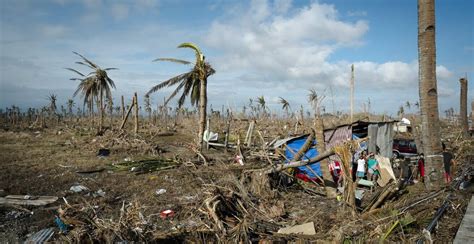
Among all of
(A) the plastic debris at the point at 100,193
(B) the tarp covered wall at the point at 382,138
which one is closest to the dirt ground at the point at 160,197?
(A) the plastic debris at the point at 100,193

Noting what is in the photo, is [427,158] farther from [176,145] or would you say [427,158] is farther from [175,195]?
[176,145]

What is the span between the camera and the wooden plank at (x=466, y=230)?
3.72 m

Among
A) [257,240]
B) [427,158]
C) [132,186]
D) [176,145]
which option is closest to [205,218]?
[257,240]

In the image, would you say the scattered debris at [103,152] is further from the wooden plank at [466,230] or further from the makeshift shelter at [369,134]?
the wooden plank at [466,230]

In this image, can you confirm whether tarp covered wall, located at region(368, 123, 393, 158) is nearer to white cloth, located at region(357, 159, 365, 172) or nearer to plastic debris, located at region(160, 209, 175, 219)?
white cloth, located at region(357, 159, 365, 172)

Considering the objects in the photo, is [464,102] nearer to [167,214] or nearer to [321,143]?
[321,143]

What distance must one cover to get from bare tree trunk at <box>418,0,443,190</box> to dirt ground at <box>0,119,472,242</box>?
2.06 ft

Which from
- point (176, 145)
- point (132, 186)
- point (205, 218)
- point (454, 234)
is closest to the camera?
point (454, 234)

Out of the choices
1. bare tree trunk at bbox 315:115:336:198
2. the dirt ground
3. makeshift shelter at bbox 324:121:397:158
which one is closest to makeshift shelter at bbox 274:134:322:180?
makeshift shelter at bbox 324:121:397:158

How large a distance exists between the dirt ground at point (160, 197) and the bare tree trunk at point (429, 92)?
0.63 meters

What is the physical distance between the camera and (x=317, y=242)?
468 cm

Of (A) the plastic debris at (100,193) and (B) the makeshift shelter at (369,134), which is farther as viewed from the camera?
(B) the makeshift shelter at (369,134)

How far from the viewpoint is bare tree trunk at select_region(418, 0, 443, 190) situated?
22.2 ft

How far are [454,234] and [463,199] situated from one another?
5.49 feet
